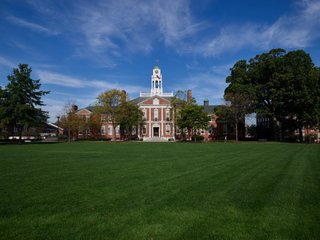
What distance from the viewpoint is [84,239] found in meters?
3.83

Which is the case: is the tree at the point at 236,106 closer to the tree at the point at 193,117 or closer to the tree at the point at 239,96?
the tree at the point at 239,96

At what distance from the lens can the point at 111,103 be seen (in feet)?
176

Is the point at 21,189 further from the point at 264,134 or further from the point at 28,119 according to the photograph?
the point at 264,134

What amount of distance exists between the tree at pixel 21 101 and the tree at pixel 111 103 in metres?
12.0

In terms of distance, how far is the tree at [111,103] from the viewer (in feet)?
173

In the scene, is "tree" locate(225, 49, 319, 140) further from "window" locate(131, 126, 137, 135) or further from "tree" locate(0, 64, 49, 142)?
"tree" locate(0, 64, 49, 142)

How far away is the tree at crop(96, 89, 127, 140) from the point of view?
5272 cm

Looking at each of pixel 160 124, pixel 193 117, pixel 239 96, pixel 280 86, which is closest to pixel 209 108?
pixel 160 124

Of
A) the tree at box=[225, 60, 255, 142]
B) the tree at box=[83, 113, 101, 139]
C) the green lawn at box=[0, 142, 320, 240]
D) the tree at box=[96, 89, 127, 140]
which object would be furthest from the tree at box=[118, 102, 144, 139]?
the green lawn at box=[0, 142, 320, 240]

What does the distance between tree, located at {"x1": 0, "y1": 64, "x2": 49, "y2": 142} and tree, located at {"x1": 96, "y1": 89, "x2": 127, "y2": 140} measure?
1204 centimetres

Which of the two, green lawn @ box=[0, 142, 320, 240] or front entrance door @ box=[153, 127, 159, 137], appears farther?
front entrance door @ box=[153, 127, 159, 137]

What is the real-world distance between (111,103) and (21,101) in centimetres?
1735

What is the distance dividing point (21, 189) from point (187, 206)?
15.1 ft

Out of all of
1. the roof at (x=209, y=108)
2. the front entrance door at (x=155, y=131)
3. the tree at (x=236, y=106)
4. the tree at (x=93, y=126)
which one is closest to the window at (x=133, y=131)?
the front entrance door at (x=155, y=131)
